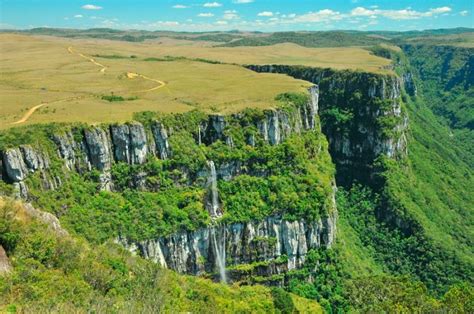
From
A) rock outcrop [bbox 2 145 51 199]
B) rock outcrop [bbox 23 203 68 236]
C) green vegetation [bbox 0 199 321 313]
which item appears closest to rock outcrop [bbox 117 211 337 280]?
green vegetation [bbox 0 199 321 313]

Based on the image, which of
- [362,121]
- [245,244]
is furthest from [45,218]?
[362,121]

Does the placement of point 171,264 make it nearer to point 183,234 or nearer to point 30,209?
point 183,234

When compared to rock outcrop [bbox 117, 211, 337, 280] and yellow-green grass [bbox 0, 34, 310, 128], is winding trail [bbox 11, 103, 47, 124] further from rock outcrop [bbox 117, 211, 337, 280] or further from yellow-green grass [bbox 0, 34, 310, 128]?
rock outcrop [bbox 117, 211, 337, 280]

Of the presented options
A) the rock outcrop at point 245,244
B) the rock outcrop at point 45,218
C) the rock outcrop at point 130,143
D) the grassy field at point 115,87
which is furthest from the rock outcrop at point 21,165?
the rock outcrop at point 245,244

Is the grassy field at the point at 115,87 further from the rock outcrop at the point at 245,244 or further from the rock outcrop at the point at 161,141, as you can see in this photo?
the rock outcrop at the point at 245,244

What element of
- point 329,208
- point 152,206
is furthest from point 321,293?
point 152,206

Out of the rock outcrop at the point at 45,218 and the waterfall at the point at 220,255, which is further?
the waterfall at the point at 220,255

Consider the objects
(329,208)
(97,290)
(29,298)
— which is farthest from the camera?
(329,208)
